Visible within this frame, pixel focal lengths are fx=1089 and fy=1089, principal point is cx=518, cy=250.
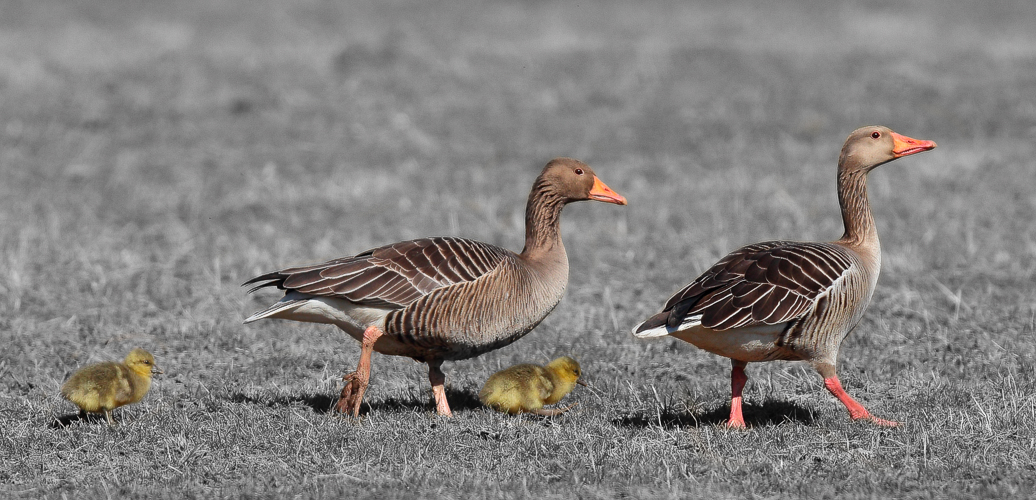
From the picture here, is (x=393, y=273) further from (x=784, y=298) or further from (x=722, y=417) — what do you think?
(x=784, y=298)

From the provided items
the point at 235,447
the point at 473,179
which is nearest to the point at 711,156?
the point at 473,179

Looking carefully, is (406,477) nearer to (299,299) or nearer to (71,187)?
(299,299)

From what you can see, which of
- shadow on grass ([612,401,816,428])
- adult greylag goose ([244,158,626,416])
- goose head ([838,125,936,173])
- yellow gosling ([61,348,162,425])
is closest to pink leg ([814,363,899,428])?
shadow on grass ([612,401,816,428])

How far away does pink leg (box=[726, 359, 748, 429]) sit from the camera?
22.9 ft

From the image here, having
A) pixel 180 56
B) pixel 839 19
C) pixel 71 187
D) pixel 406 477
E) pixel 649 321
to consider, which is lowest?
pixel 406 477

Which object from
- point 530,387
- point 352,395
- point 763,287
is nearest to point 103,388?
point 352,395

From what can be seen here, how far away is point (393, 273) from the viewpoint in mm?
7355

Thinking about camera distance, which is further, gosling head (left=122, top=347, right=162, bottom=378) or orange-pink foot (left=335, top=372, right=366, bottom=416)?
gosling head (left=122, top=347, right=162, bottom=378)

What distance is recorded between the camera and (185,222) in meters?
13.8

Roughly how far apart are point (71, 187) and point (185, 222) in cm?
287

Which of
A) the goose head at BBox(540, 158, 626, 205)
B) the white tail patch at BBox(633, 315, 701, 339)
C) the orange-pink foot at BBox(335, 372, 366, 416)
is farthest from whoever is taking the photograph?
the goose head at BBox(540, 158, 626, 205)

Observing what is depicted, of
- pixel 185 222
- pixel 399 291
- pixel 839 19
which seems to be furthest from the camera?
pixel 839 19

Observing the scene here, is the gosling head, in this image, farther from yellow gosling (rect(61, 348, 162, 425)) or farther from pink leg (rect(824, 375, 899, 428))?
pink leg (rect(824, 375, 899, 428))

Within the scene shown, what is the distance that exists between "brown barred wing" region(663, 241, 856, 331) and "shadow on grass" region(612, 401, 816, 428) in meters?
0.80
